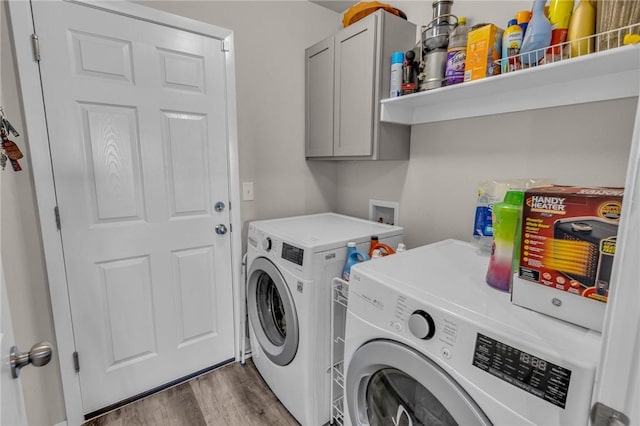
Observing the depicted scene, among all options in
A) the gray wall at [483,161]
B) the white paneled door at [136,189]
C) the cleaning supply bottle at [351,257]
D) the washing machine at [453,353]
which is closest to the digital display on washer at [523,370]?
the washing machine at [453,353]

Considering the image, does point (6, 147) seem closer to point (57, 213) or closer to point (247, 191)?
point (57, 213)

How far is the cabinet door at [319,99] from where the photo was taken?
73.9 inches

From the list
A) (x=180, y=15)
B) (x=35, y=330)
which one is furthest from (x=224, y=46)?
(x=35, y=330)

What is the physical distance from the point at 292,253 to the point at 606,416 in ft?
3.61

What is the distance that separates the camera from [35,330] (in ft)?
4.60

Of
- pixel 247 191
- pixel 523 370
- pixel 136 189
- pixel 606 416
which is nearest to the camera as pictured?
pixel 606 416

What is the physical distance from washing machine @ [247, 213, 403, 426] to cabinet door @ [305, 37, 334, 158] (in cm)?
58

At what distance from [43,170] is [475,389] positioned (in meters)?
1.84

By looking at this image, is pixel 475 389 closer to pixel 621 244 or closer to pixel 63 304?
pixel 621 244

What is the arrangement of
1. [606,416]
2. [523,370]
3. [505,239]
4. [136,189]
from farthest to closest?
1. [136,189]
2. [505,239]
3. [523,370]
4. [606,416]

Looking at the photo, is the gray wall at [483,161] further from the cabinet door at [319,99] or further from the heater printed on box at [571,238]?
the heater printed on box at [571,238]

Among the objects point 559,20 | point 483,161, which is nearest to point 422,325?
point 483,161

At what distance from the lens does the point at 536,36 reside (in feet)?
3.46

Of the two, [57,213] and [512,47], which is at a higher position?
[512,47]
